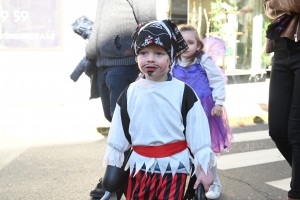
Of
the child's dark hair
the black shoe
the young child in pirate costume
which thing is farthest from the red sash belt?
the black shoe

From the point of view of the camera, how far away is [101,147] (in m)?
6.20

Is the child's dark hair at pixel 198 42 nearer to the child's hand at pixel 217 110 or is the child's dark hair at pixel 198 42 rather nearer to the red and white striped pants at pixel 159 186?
the child's hand at pixel 217 110

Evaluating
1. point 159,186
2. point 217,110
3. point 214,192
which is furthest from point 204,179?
point 214,192

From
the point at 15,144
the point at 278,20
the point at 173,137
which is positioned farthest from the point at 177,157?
the point at 15,144

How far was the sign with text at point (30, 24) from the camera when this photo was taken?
10148 millimetres

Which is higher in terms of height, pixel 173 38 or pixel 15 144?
pixel 173 38

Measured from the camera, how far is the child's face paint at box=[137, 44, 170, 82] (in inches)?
97.7

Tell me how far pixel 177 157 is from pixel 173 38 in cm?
65

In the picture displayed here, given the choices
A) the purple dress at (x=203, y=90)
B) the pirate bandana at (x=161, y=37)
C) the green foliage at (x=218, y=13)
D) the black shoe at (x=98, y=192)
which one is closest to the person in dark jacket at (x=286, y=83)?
the purple dress at (x=203, y=90)

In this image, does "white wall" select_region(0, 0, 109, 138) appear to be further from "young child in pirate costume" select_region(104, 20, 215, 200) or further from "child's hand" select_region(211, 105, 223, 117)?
"young child in pirate costume" select_region(104, 20, 215, 200)

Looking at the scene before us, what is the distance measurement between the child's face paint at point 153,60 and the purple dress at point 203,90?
1378 millimetres

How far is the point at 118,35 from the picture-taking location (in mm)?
3820

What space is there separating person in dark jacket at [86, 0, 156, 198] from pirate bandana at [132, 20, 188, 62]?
1233 mm

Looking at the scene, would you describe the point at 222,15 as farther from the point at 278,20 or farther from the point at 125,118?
the point at 125,118
